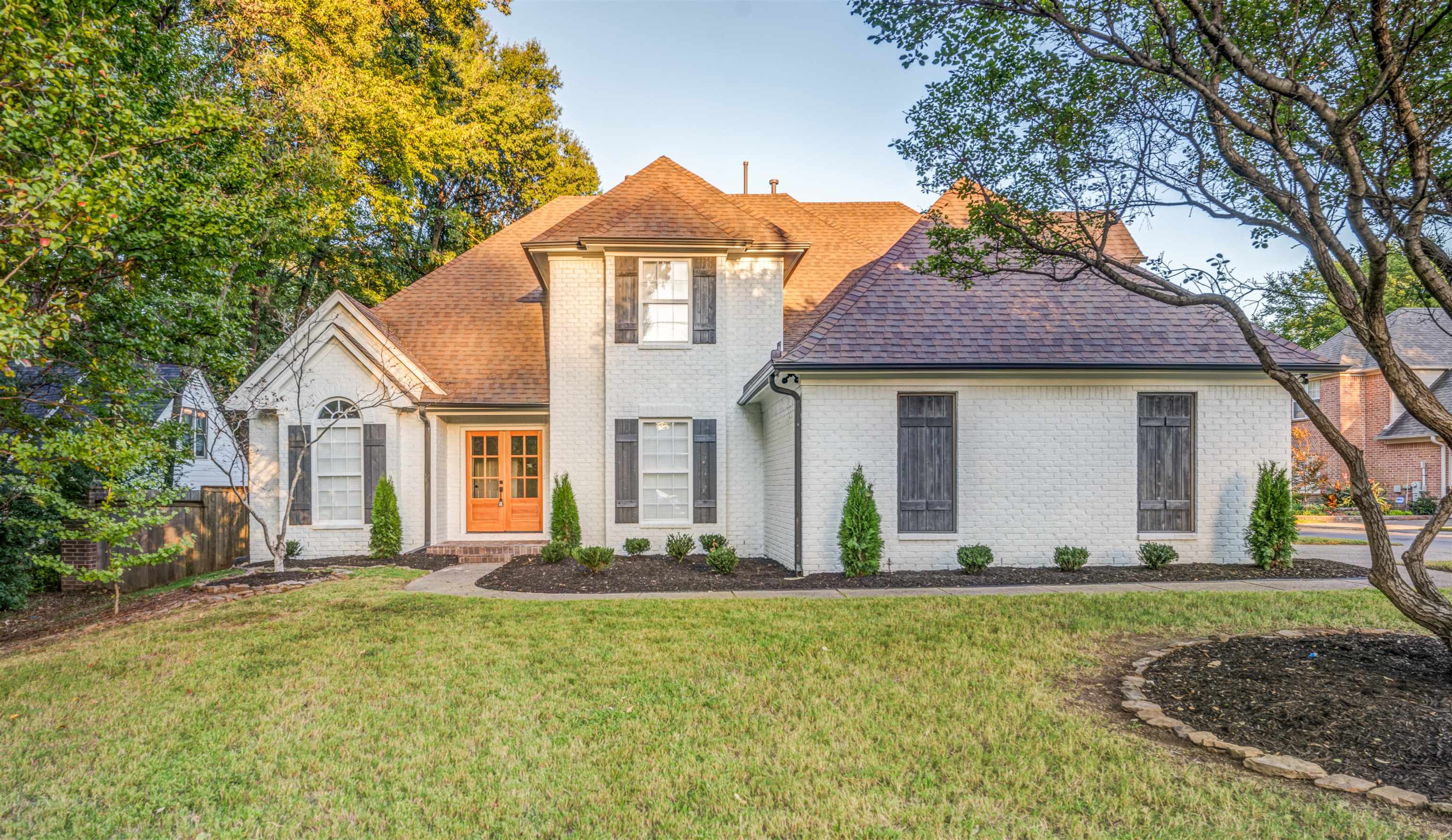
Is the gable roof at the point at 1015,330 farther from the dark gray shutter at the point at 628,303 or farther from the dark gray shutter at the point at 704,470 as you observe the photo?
the dark gray shutter at the point at 628,303

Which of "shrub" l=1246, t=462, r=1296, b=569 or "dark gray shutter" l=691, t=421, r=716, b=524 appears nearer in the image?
"shrub" l=1246, t=462, r=1296, b=569

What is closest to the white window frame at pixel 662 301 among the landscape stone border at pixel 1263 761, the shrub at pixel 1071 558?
the shrub at pixel 1071 558

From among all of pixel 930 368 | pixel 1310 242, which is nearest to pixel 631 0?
pixel 930 368

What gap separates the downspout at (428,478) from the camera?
44.1 ft

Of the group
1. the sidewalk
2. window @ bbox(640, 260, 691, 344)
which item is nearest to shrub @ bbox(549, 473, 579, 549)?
the sidewalk

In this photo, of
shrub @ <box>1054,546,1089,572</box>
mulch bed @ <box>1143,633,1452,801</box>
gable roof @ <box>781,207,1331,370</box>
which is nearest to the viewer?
mulch bed @ <box>1143,633,1452,801</box>

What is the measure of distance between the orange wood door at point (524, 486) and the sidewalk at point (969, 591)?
14.0ft

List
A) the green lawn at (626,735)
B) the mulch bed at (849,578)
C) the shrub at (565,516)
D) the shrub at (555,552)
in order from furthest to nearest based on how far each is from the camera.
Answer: the shrub at (565,516), the shrub at (555,552), the mulch bed at (849,578), the green lawn at (626,735)

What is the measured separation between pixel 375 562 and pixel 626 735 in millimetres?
9750

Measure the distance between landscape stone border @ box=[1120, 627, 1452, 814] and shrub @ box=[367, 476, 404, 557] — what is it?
11729 millimetres

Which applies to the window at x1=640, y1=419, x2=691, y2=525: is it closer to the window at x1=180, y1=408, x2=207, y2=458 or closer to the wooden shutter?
the wooden shutter

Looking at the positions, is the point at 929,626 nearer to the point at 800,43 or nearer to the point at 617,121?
the point at 800,43

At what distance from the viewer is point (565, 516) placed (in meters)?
12.6

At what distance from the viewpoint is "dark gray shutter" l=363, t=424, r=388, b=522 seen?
13.3 meters
